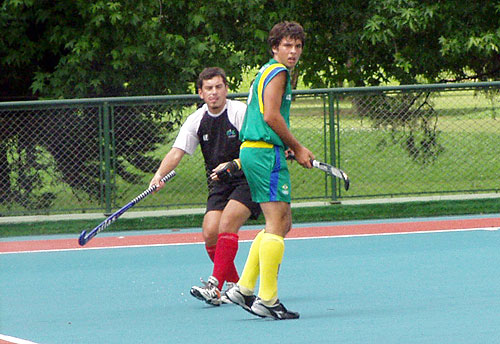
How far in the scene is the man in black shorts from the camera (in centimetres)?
719

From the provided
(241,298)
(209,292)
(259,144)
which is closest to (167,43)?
(209,292)

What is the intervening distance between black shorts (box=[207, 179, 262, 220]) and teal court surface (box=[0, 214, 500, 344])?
0.71 m

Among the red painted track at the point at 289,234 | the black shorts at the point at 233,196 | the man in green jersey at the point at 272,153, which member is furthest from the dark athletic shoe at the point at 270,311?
the red painted track at the point at 289,234

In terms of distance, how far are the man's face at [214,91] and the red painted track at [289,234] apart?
11.6 feet

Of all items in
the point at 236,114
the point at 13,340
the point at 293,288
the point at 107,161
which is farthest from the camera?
the point at 107,161

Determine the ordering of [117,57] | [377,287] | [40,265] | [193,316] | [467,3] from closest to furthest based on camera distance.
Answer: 1. [193,316]
2. [377,287]
3. [40,265]
4. [117,57]
5. [467,3]

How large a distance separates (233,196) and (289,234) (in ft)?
12.4

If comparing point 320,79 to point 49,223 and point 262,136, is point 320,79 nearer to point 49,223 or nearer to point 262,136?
point 49,223

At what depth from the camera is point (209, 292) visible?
278 inches

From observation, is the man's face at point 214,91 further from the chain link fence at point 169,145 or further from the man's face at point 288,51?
the chain link fence at point 169,145

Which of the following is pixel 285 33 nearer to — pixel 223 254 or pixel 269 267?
pixel 269 267

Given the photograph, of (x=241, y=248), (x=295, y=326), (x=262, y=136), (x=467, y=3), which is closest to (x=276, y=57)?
(x=262, y=136)

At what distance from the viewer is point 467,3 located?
14703mm

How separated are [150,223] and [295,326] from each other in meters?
5.73
